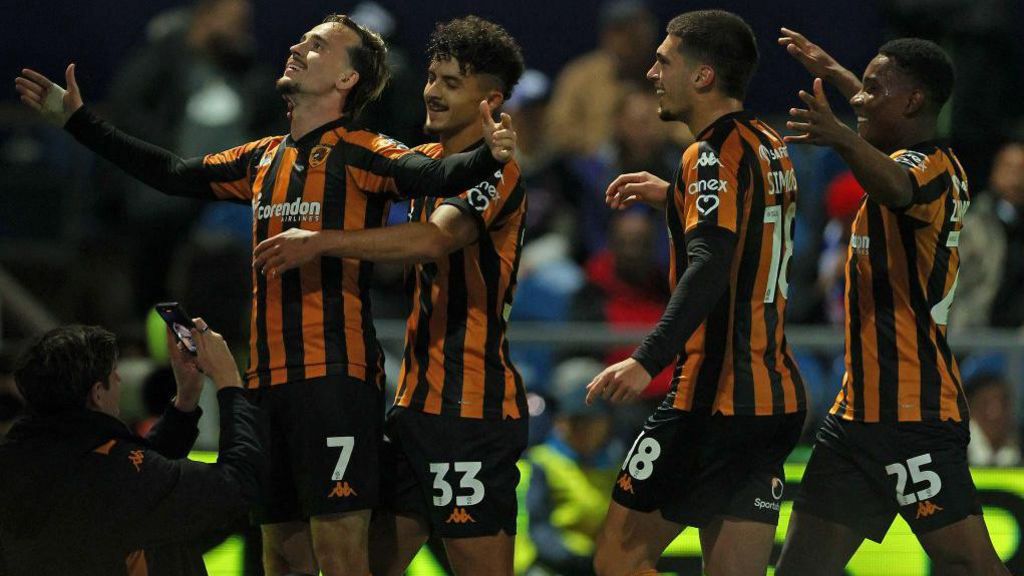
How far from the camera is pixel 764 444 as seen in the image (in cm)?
519

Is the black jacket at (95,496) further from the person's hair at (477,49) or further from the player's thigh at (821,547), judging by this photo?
the player's thigh at (821,547)

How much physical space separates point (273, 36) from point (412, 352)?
6451 mm

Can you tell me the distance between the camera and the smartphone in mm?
5059

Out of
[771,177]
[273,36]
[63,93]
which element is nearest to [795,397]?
[771,177]

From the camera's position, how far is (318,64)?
537cm

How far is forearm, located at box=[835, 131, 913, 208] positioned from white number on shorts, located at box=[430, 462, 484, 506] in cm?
154

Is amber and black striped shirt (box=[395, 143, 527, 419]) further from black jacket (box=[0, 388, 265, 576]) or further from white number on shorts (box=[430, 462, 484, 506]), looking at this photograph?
black jacket (box=[0, 388, 265, 576])

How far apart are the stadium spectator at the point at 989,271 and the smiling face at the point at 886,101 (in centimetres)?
381

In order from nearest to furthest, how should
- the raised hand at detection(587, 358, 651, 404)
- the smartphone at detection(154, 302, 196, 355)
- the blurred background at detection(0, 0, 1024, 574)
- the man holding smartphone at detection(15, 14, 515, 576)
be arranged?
the raised hand at detection(587, 358, 651, 404) → the smartphone at detection(154, 302, 196, 355) → the man holding smartphone at detection(15, 14, 515, 576) → the blurred background at detection(0, 0, 1024, 574)

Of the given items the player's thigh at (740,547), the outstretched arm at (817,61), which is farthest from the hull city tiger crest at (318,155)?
the player's thigh at (740,547)

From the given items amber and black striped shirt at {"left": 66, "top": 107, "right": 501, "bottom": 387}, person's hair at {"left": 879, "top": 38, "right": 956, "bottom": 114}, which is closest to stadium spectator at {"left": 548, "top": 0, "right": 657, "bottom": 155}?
person's hair at {"left": 879, "top": 38, "right": 956, "bottom": 114}

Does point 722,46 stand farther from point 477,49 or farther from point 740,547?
point 740,547

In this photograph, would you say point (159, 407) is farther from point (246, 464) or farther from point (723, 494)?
point (723, 494)

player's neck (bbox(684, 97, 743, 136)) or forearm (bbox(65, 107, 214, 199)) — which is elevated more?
player's neck (bbox(684, 97, 743, 136))
